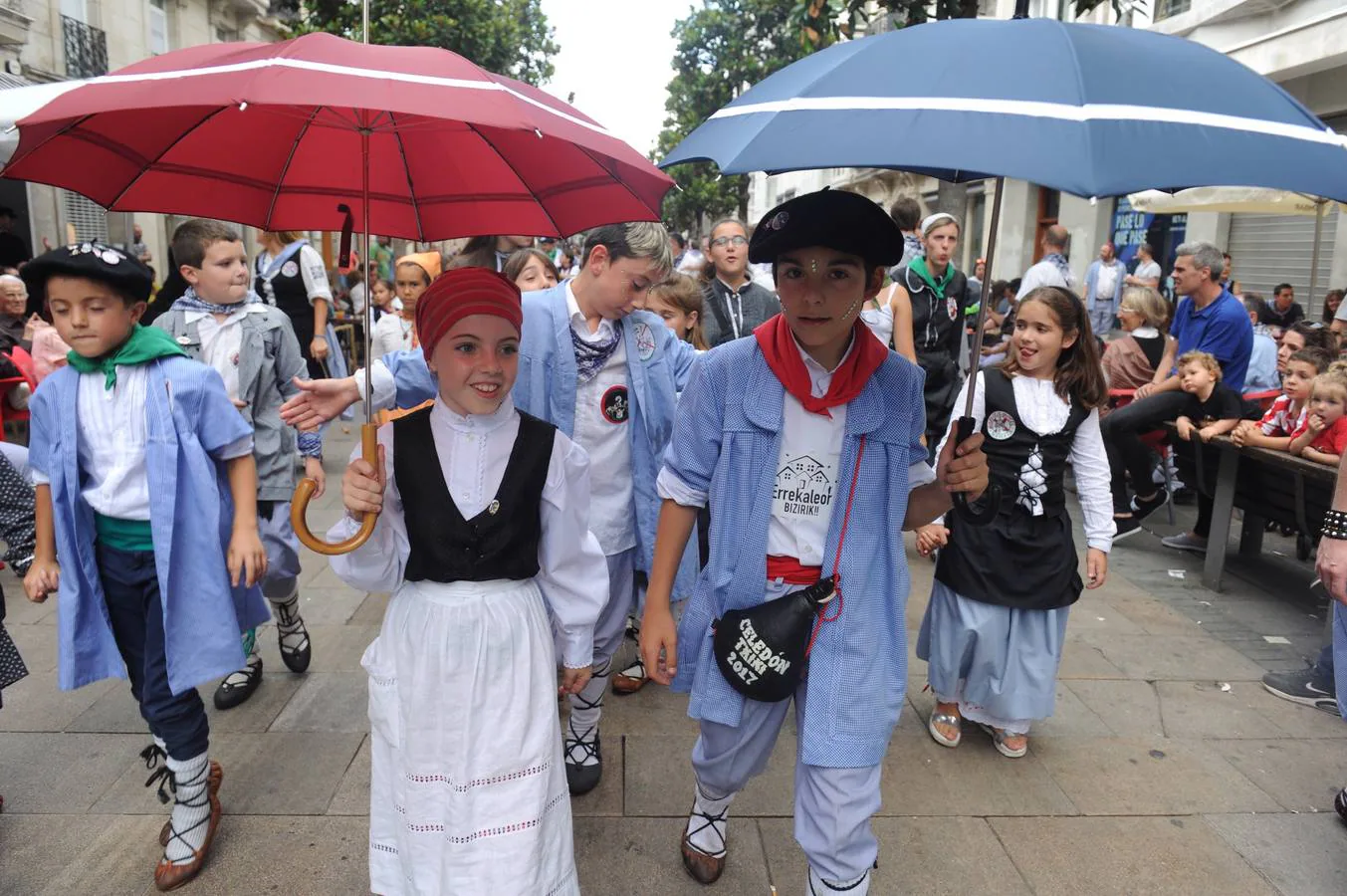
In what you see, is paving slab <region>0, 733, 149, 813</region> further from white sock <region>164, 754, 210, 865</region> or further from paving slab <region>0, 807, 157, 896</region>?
white sock <region>164, 754, 210, 865</region>

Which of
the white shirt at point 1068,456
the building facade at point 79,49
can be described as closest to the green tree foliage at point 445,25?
the building facade at point 79,49

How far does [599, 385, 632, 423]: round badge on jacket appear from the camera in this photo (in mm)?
2980

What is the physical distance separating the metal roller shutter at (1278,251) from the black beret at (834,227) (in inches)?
468

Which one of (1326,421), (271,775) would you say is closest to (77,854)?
(271,775)

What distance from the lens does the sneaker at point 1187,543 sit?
243 inches

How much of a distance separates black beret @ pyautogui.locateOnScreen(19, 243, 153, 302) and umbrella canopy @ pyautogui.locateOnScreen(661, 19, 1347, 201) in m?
1.73

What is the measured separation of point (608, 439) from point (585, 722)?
99cm

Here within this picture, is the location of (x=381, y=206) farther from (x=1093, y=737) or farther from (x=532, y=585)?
(x=1093, y=737)

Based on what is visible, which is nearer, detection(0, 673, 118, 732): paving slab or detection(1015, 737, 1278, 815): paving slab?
detection(1015, 737, 1278, 815): paving slab

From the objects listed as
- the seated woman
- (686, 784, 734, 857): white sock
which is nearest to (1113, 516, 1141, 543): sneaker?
the seated woman

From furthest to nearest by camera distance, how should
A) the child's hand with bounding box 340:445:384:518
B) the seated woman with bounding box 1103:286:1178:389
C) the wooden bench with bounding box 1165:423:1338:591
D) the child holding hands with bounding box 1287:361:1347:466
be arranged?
the seated woman with bounding box 1103:286:1178:389 < the wooden bench with bounding box 1165:423:1338:591 < the child holding hands with bounding box 1287:361:1347:466 < the child's hand with bounding box 340:445:384:518

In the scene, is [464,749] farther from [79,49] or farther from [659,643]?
[79,49]

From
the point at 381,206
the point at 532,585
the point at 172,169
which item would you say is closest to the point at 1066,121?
the point at 532,585

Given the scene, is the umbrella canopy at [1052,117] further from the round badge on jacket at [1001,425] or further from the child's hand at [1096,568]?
the child's hand at [1096,568]
